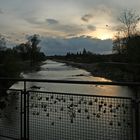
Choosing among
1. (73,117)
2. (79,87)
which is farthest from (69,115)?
(79,87)

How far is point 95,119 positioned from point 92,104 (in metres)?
0.34

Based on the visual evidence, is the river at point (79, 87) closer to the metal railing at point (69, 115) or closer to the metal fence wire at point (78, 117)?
the metal railing at point (69, 115)

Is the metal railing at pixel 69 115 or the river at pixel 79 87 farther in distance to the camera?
the river at pixel 79 87

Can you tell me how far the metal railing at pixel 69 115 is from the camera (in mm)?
5641

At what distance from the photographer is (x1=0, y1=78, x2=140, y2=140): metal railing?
5641 mm

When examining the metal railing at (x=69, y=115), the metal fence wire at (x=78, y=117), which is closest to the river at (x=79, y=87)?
→ the metal railing at (x=69, y=115)

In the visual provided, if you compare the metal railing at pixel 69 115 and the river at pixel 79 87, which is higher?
the metal railing at pixel 69 115

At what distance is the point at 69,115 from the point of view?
6.62m

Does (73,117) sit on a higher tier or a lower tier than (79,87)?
higher

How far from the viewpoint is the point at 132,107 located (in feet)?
17.7

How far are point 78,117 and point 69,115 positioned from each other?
0.15 m

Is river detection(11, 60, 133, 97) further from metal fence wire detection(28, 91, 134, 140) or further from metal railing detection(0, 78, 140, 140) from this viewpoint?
metal fence wire detection(28, 91, 134, 140)

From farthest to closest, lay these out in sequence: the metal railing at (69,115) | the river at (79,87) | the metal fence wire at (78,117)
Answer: the river at (79,87), the metal fence wire at (78,117), the metal railing at (69,115)

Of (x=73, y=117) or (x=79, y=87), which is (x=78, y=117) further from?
(x=79, y=87)
